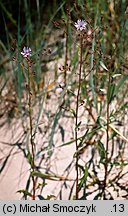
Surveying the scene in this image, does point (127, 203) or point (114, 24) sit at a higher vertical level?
point (114, 24)

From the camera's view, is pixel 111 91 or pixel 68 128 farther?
pixel 68 128

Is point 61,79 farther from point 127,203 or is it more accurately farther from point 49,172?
point 127,203

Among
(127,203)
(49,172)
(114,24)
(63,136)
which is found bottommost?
(127,203)

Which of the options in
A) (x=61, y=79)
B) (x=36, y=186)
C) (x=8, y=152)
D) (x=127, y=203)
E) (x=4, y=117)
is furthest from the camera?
(x=61, y=79)

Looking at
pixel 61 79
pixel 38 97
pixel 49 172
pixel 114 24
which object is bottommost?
pixel 49 172

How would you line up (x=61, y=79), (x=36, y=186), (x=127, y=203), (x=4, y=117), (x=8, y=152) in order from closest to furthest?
(x=127, y=203) < (x=36, y=186) < (x=8, y=152) < (x=4, y=117) < (x=61, y=79)

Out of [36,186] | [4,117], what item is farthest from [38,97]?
[36,186]

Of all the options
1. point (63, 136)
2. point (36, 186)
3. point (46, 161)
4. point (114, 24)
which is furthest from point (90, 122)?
point (114, 24)

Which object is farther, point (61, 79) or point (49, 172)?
point (61, 79)

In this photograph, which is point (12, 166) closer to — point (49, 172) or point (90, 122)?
point (49, 172)
